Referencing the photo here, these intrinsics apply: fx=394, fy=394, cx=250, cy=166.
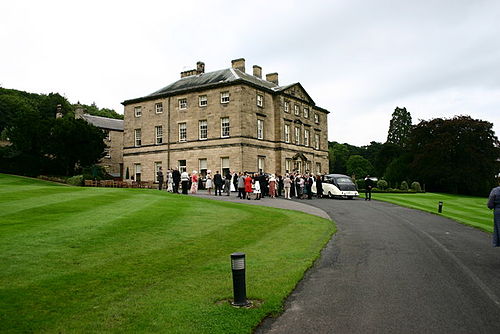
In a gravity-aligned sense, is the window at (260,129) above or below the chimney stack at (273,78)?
below

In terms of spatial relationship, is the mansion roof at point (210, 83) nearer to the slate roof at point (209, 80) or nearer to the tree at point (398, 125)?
the slate roof at point (209, 80)

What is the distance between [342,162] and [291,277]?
114 meters

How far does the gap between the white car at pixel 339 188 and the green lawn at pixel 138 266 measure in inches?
628

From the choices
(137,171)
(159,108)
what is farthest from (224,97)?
(137,171)

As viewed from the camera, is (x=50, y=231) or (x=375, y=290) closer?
(x=375, y=290)

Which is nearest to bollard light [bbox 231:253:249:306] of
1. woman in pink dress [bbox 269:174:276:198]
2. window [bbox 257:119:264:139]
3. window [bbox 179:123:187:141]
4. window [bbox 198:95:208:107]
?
woman in pink dress [bbox 269:174:276:198]

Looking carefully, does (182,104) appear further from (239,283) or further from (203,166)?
(239,283)

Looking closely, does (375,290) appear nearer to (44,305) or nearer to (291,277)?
(291,277)

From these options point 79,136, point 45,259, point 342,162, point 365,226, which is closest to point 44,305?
point 45,259

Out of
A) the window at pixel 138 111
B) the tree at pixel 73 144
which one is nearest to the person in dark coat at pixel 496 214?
the tree at pixel 73 144

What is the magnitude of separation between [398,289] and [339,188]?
24182 mm

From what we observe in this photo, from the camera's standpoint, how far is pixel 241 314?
583 cm

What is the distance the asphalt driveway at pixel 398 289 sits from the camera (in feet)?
18.1

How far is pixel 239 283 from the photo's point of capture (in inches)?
249
